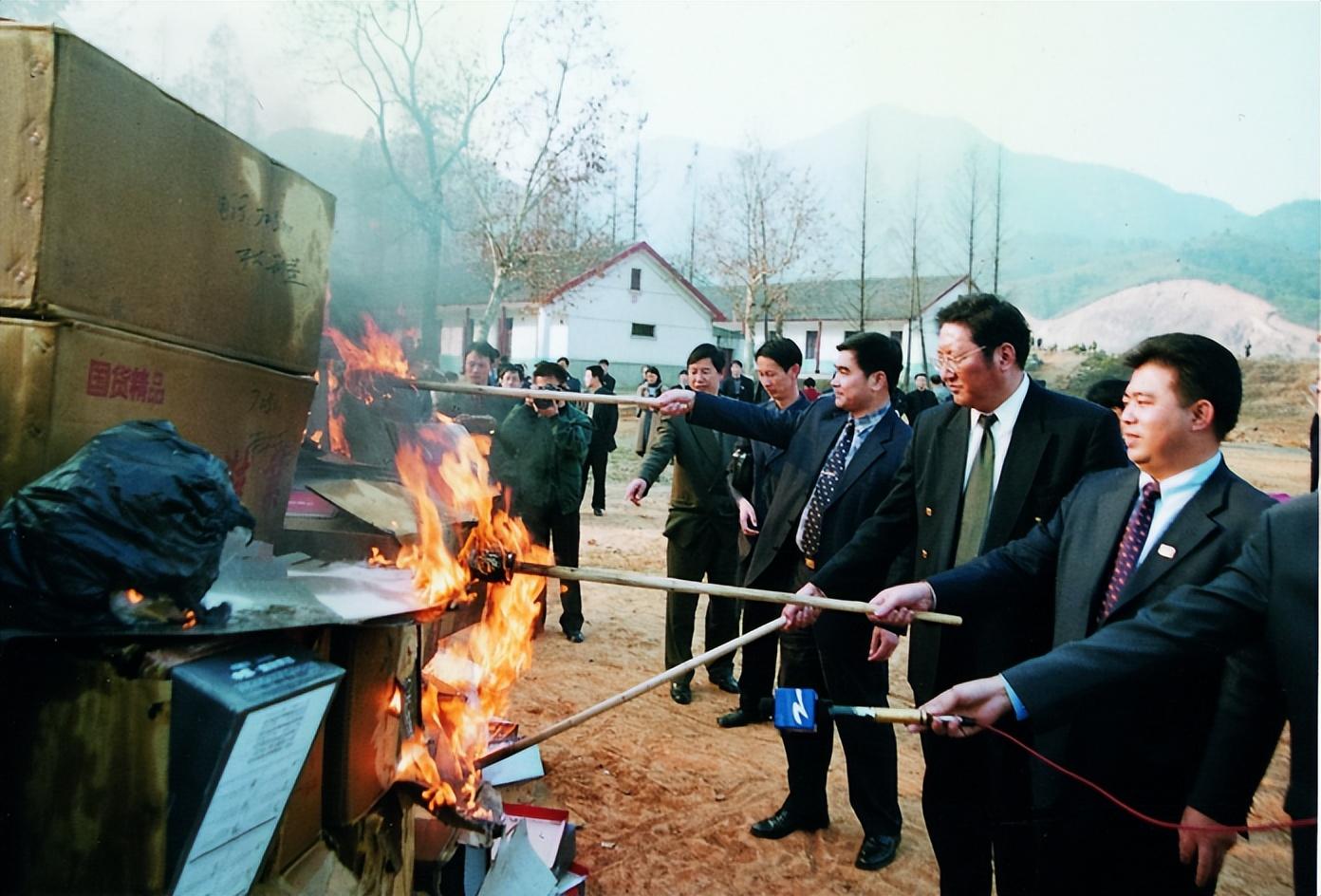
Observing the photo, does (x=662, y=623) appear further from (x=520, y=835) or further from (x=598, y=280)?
(x=598, y=280)

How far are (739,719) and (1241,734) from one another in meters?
3.77

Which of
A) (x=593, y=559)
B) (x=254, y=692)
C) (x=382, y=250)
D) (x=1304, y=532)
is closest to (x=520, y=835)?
(x=254, y=692)

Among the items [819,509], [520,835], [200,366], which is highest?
[200,366]

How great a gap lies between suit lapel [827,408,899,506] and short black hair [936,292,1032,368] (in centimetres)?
96

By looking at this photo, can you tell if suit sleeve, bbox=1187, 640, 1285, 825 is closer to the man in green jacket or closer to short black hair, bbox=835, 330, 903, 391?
short black hair, bbox=835, 330, 903, 391

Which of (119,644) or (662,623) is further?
(662,623)

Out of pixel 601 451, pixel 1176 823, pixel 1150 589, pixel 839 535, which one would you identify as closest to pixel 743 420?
pixel 839 535

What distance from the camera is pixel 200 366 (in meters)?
2.74

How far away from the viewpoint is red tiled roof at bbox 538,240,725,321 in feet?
104

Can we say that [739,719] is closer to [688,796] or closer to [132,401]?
[688,796]

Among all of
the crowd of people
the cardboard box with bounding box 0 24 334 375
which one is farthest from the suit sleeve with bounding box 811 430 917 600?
the cardboard box with bounding box 0 24 334 375

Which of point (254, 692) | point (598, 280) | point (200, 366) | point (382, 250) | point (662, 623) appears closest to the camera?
point (254, 692)

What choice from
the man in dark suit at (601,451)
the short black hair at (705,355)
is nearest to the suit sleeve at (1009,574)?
the short black hair at (705,355)

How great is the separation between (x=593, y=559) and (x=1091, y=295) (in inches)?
3947
